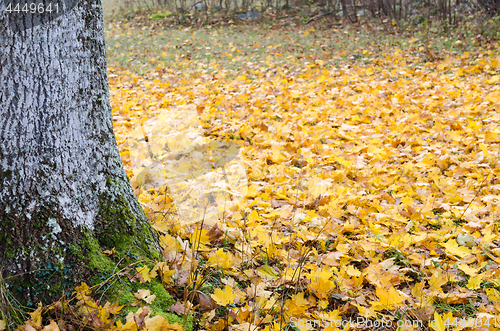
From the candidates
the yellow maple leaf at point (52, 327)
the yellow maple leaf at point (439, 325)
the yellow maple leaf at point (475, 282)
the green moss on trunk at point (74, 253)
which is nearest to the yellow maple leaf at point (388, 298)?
the yellow maple leaf at point (439, 325)

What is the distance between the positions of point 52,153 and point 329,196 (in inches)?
73.5

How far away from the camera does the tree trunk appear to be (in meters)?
1.41

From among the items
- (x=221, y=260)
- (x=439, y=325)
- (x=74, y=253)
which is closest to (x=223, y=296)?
(x=221, y=260)

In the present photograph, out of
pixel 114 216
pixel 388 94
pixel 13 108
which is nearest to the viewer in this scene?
pixel 13 108

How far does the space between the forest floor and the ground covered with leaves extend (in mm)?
12

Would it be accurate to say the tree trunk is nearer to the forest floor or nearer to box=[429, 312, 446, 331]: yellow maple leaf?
the forest floor

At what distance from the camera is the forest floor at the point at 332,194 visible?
172cm

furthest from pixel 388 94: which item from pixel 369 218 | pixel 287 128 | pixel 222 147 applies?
pixel 369 218

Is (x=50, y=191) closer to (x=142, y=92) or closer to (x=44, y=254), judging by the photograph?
(x=44, y=254)

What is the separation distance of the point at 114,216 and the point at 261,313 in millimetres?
818

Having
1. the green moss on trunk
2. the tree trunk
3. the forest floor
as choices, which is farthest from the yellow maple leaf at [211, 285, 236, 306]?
the tree trunk

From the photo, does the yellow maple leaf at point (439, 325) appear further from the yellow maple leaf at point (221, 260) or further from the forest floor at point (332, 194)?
the yellow maple leaf at point (221, 260)

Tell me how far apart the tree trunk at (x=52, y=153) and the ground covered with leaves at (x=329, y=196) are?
0.35 metres

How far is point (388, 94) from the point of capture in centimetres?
520
